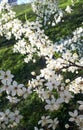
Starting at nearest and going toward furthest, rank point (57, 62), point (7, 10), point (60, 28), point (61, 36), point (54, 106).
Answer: point (54, 106) < point (57, 62) < point (7, 10) < point (61, 36) < point (60, 28)

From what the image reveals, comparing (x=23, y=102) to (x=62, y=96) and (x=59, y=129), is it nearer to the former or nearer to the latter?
(x=59, y=129)

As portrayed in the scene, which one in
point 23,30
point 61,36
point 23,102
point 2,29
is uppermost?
point 61,36

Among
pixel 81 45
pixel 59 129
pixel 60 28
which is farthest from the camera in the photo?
pixel 60 28

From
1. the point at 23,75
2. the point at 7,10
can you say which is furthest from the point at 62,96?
the point at 23,75

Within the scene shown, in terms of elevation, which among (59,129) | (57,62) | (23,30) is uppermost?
(23,30)

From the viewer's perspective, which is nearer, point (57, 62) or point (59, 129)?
point (57, 62)

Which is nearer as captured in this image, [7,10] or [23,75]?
[7,10]

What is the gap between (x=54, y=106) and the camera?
6.47 metres

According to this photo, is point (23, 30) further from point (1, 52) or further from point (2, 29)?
point (1, 52)

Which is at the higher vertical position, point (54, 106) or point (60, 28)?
point (60, 28)

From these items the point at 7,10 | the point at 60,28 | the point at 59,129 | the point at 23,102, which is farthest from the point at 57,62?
the point at 60,28

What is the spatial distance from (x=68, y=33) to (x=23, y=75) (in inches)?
406

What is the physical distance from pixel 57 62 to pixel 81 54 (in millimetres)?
11418

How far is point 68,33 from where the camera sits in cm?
3334
